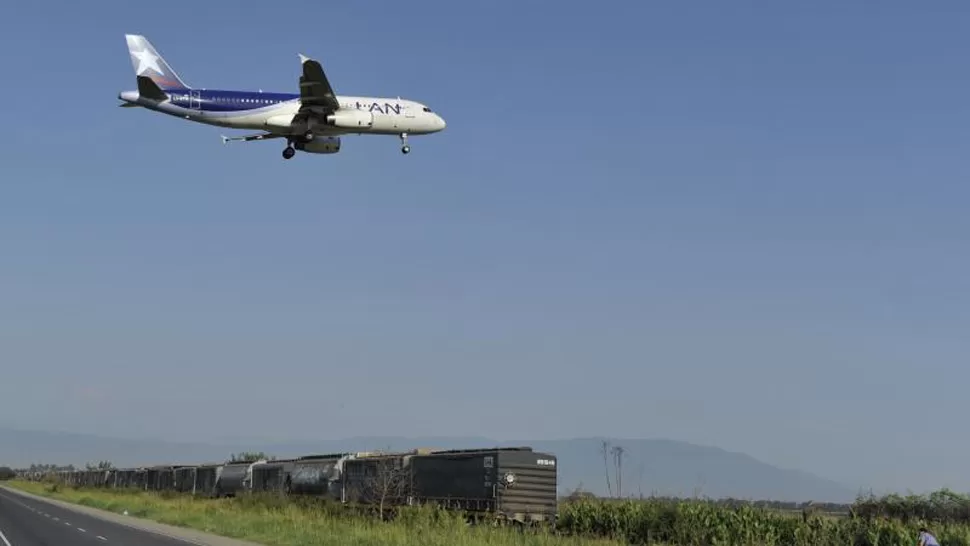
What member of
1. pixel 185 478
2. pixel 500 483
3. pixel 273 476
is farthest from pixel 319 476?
pixel 185 478

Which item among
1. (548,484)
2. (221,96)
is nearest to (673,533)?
(548,484)

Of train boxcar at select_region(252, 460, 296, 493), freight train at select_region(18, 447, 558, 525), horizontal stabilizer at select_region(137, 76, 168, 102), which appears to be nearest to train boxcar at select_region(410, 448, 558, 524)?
freight train at select_region(18, 447, 558, 525)

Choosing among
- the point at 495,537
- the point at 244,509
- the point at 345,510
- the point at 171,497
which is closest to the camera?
the point at 495,537

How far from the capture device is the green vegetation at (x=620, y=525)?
1275 inches

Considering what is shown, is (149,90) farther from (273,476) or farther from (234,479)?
(234,479)

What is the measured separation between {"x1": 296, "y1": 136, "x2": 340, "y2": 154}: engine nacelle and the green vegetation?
15415 millimetres

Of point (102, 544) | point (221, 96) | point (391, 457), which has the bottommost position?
point (102, 544)

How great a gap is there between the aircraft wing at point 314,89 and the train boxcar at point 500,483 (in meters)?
15.2

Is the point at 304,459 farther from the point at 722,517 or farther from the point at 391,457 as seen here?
the point at 722,517

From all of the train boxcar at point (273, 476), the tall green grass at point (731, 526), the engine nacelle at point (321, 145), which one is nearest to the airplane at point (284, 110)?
the engine nacelle at point (321, 145)

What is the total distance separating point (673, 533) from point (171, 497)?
50183 mm

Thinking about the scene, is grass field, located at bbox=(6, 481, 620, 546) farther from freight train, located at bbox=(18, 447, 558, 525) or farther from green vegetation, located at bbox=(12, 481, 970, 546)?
freight train, located at bbox=(18, 447, 558, 525)

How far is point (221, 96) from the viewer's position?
1679 inches

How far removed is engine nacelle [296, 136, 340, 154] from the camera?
43875 mm
